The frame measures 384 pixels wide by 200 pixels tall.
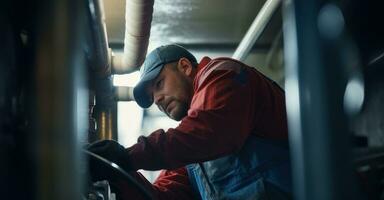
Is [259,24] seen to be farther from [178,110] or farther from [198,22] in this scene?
[198,22]

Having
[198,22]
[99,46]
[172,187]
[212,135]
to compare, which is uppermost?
[198,22]

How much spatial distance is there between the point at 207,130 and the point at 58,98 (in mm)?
758

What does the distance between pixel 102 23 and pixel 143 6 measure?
136 mm

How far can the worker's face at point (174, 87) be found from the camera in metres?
1.78

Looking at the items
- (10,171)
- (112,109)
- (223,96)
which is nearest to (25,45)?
(10,171)

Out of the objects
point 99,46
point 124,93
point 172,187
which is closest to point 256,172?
point 172,187

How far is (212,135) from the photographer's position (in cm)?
126

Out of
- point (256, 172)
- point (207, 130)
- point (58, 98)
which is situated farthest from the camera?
point (256, 172)

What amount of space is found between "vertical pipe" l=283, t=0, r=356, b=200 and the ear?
4.04 ft

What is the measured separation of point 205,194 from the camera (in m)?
1.63

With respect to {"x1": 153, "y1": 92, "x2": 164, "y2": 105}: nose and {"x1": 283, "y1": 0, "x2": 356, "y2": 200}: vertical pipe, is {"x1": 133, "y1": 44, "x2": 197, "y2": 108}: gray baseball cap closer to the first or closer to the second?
{"x1": 153, "y1": 92, "x2": 164, "y2": 105}: nose

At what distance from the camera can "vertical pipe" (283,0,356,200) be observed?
0.52 metres

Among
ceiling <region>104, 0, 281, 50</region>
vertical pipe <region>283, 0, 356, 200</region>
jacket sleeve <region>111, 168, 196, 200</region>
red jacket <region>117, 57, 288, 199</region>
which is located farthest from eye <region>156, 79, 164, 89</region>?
vertical pipe <region>283, 0, 356, 200</region>

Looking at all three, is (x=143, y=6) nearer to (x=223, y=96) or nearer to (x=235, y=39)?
(x=223, y=96)
